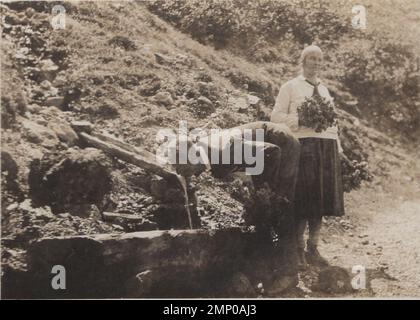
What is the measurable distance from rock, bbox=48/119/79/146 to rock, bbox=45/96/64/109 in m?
0.18

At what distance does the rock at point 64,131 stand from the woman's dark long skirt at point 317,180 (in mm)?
2216

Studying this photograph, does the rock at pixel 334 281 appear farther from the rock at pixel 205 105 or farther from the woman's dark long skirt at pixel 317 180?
the rock at pixel 205 105

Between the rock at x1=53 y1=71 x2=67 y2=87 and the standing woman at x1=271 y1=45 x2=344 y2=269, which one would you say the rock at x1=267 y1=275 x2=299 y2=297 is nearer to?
the standing woman at x1=271 y1=45 x2=344 y2=269

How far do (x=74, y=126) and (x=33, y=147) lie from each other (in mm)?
441

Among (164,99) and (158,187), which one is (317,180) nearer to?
(158,187)

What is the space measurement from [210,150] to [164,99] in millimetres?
780

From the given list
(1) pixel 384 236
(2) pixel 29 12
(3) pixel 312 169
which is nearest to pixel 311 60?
(3) pixel 312 169

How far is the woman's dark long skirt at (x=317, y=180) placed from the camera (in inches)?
215

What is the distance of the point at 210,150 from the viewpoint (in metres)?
5.57

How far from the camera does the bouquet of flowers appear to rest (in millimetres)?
5422

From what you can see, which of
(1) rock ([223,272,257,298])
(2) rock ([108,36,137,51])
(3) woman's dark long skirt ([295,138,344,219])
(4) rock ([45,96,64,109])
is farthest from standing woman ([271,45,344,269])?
(4) rock ([45,96,64,109])

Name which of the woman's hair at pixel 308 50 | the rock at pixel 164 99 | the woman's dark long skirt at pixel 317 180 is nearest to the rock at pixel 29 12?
the rock at pixel 164 99
